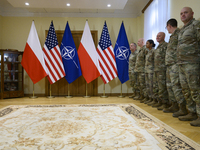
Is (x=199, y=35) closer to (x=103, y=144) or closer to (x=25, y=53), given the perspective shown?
(x=103, y=144)

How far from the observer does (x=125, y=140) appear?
174cm

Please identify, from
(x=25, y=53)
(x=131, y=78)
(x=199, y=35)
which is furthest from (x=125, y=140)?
(x=25, y=53)

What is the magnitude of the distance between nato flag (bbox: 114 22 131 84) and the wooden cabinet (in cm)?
317

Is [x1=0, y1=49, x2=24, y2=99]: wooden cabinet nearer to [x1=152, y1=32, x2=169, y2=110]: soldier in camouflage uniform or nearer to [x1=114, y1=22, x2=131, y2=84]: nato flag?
[x1=114, y1=22, x2=131, y2=84]: nato flag

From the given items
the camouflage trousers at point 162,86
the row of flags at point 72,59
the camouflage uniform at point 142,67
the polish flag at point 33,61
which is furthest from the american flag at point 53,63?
the camouflage trousers at point 162,86

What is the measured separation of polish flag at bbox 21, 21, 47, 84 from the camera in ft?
16.5

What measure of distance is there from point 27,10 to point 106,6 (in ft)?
9.01

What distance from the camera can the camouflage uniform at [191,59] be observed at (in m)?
2.24

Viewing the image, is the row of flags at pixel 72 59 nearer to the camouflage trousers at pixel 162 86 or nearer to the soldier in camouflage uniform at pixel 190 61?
the camouflage trousers at pixel 162 86

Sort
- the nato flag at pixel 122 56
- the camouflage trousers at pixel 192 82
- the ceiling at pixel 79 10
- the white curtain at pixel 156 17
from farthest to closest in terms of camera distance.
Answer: the nato flag at pixel 122 56 < the ceiling at pixel 79 10 < the white curtain at pixel 156 17 < the camouflage trousers at pixel 192 82

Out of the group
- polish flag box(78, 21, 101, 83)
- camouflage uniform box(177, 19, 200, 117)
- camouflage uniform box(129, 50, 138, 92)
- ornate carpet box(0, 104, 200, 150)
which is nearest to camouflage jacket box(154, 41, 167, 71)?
camouflage uniform box(177, 19, 200, 117)

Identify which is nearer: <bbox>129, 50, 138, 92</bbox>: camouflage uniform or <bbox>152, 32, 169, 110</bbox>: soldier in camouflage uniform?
<bbox>152, 32, 169, 110</bbox>: soldier in camouflage uniform

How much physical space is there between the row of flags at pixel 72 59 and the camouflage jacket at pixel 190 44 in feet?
9.49

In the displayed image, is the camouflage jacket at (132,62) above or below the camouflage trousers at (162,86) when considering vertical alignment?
above
